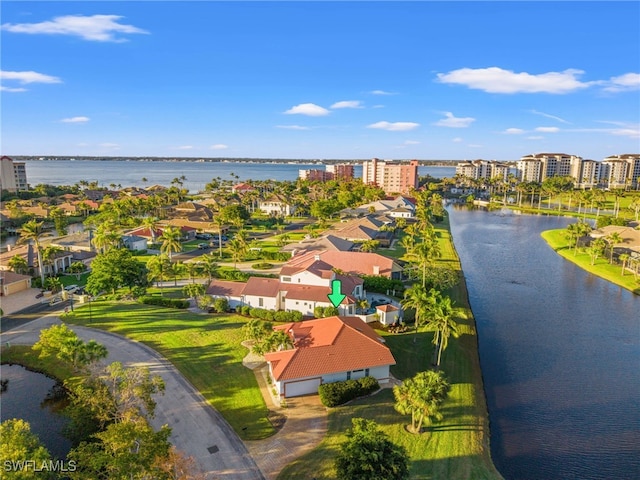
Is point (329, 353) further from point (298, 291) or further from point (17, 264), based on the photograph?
point (17, 264)

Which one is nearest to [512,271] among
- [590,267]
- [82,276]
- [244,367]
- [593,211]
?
[590,267]

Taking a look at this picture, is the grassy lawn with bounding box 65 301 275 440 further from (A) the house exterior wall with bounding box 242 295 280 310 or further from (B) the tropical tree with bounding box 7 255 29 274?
(B) the tropical tree with bounding box 7 255 29 274

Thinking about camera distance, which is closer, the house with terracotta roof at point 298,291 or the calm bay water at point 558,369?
the calm bay water at point 558,369

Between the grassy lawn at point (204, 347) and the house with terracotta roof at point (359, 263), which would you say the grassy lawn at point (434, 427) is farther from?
the house with terracotta roof at point (359, 263)

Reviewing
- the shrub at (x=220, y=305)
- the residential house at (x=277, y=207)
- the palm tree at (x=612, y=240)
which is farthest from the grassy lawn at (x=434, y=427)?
the residential house at (x=277, y=207)

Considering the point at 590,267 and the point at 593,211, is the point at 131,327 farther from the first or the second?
the point at 593,211

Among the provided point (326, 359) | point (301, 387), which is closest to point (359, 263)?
point (326, 359)
